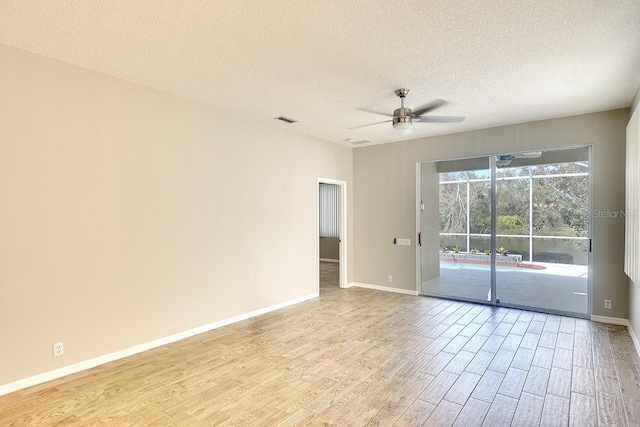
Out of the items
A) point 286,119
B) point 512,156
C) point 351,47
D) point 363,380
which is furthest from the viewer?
point 512,156

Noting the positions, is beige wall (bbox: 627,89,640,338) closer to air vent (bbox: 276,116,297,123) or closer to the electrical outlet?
air vent (bbox: 276,116,297,123)

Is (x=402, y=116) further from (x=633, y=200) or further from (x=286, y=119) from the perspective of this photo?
(x=633, y=200)

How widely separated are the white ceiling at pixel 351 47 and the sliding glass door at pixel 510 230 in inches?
46.0

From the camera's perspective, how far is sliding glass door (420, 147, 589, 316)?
4910 millimetres

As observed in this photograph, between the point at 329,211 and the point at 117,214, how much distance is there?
740 centimetres

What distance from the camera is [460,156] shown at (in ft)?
19.1

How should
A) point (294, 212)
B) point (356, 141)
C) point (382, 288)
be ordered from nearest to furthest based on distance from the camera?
point (294, 212), point (356, 141), point (382, 288)

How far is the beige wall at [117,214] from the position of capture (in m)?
2.91

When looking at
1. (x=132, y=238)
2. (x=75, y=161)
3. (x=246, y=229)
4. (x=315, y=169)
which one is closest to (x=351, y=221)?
(x=315, y=169)

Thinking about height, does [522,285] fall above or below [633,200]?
A: below

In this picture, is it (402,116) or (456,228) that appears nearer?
(402,116)

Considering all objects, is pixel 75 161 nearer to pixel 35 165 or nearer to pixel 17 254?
pixel 35 165

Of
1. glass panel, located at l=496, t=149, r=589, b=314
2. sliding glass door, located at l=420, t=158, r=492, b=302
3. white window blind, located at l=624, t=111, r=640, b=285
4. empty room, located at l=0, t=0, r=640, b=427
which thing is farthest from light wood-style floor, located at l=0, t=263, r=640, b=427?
sliding glass door, located at l=420, t=158, r=492, b=302

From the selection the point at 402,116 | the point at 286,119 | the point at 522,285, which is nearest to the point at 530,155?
the point at 522,285
